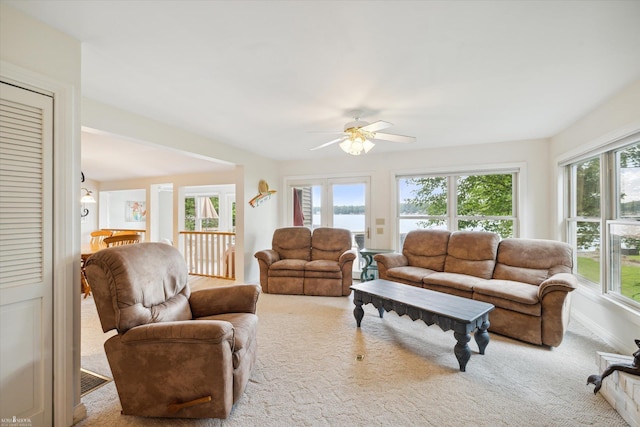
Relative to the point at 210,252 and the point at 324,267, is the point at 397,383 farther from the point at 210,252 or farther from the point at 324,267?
Answer: the point at 210,252

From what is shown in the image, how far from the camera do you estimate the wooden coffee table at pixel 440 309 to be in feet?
7.10

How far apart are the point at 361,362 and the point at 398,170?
10.9 feet

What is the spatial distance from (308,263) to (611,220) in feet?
11.7

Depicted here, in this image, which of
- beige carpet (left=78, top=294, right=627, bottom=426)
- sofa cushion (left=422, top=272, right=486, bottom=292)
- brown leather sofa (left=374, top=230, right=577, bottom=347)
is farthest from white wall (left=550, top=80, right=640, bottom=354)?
sofa cushion (left=422, top=272, right=486, bottom=292)

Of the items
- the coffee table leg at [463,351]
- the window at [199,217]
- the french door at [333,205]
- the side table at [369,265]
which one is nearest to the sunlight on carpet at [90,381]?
the coffee table leg at [463,351]

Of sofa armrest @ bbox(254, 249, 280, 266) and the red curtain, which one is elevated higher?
the red curtain

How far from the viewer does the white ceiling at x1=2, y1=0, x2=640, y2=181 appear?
1.46 metres

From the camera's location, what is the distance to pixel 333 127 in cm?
340

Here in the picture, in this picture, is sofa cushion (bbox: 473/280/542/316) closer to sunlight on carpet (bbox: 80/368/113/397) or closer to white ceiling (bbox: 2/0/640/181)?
white ceiling (bbox: 2/0/640/181)

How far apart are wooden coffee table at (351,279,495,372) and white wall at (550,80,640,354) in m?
1.20

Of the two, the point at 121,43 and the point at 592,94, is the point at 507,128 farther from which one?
A: the point at 121,43

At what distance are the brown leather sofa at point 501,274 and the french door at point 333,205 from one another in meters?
1.15

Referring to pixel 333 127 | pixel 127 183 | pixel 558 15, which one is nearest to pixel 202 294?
pixel 333 127

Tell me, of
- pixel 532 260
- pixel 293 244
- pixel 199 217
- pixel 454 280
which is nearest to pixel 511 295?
pixel 454 280
